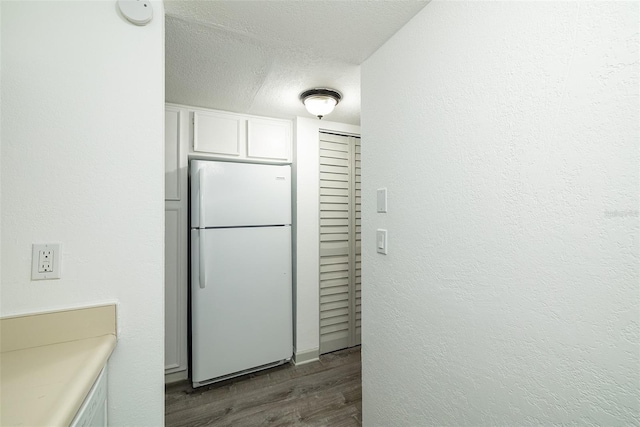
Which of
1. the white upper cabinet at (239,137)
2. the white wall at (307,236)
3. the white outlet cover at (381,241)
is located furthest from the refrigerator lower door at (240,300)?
the white outlet cover at (381,241)

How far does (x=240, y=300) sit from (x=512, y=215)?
192 cm

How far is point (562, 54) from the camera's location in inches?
28.0

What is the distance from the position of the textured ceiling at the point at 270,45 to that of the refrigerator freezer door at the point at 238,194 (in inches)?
21.5

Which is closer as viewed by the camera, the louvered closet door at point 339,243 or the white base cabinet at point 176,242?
the white base cabinet at point 176,242

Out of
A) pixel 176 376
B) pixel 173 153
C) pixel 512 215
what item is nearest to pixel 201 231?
pixel 173 153

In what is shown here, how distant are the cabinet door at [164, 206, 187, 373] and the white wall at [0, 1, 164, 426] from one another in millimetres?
1156

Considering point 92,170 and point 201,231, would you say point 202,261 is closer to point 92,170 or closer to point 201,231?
point 201,231

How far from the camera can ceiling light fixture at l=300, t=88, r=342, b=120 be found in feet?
6.24

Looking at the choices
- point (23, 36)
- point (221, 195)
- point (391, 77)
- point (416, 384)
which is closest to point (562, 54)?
point (391, 77)

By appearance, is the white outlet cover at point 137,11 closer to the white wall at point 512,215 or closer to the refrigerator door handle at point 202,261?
the white wall at point 512,215

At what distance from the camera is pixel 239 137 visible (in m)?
2.36

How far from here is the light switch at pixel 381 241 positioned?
4.46 feet

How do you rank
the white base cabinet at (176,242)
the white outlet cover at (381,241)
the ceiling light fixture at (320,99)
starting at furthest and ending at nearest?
the white base cabinet at (176,242), the ceiling light fixture at (320,99), the white outlet cover at (381,241)

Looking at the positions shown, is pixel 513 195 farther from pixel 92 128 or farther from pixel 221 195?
Answer: pixel 221 195
